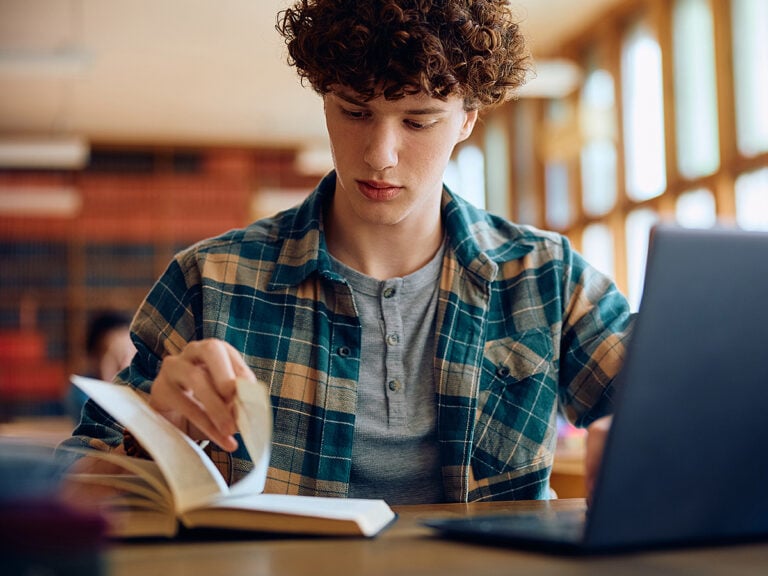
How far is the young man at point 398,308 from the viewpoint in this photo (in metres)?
1.55

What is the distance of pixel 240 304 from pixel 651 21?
5.69 meters

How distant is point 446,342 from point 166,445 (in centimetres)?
69

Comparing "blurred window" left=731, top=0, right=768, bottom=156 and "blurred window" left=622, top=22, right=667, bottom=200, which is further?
"blurred window" left=622, top=22, right=667, bottom=200

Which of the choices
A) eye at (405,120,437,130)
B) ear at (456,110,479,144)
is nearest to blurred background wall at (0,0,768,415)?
ear at (456,110,479,144)

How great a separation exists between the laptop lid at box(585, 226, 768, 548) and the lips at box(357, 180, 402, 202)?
88 centimetres

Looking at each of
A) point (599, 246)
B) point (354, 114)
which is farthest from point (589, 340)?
point (599, 246)

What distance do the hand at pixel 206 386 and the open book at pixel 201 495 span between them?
4cm

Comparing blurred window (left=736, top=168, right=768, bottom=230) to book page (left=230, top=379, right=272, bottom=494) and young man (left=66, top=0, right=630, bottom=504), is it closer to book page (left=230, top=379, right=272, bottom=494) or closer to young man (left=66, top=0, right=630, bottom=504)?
young man (left=66, top=0, right=630, bottom=504)

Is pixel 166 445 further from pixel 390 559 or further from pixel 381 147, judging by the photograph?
pixel 381 147

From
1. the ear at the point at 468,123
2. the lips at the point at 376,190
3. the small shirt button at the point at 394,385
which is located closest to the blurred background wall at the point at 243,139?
the ear at the point at 468,123

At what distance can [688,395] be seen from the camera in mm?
745

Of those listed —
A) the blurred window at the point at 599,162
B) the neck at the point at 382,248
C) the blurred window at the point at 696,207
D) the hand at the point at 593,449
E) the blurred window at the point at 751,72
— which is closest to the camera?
the hand at the point at 593,449

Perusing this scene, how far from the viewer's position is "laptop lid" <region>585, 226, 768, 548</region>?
28.1 inches

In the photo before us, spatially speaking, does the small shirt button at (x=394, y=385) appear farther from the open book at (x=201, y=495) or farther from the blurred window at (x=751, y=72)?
the blurred window at (x=751, y=72)
